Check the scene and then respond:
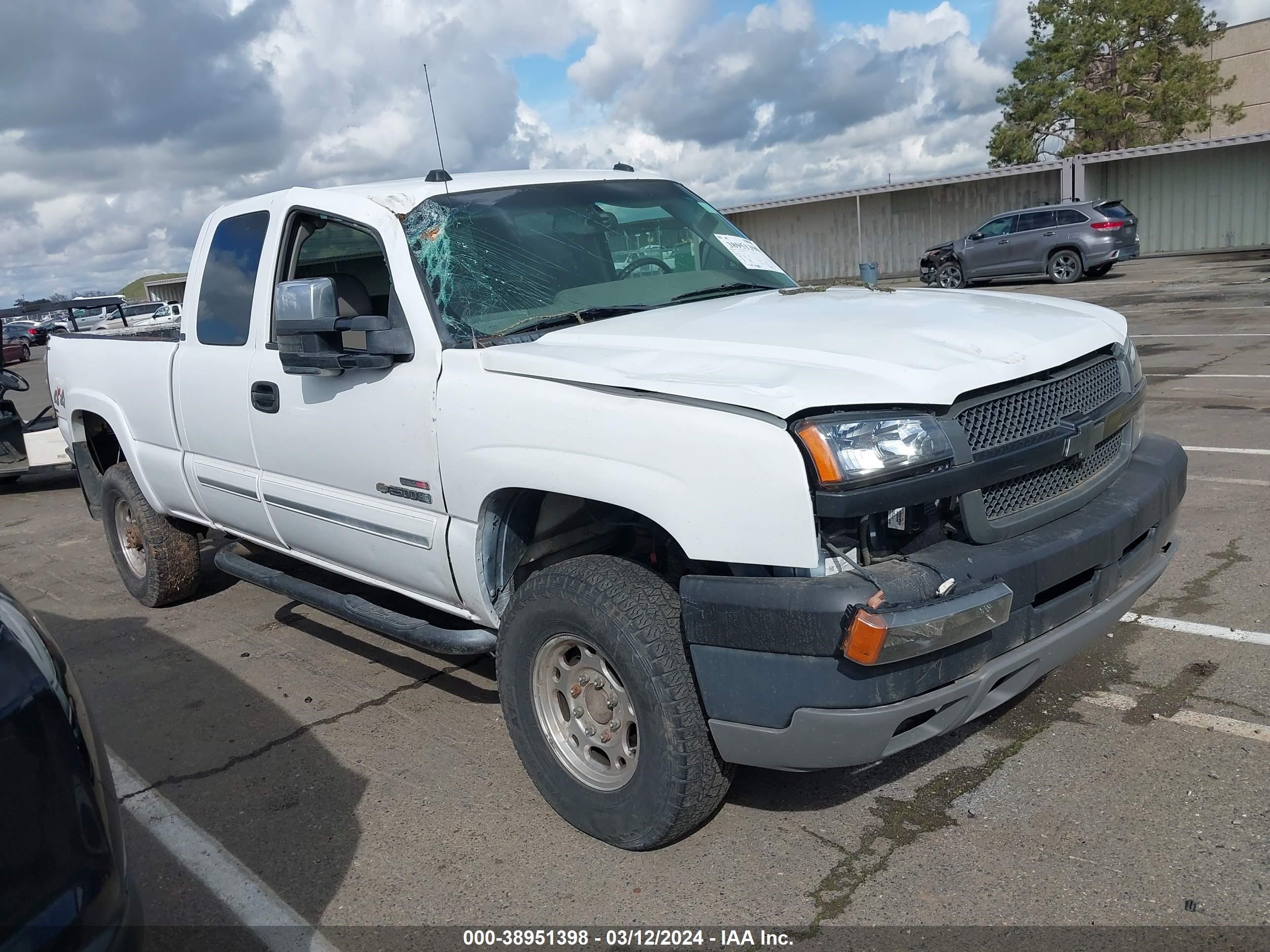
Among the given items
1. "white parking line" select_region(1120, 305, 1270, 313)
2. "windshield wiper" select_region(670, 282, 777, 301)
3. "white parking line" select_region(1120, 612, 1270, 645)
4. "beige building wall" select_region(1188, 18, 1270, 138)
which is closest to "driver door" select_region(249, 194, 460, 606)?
"windshield wiper" select_region(670, 282, 777, 301)

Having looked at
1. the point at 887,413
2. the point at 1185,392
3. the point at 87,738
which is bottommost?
the point at 1185,392

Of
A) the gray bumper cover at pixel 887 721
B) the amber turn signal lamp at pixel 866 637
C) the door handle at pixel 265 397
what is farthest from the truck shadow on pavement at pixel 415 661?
the amber turn signal lamp at pixel 866 637

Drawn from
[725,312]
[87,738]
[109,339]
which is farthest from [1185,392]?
[87,738]

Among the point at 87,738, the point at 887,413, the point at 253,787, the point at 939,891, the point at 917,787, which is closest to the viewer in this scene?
the point at 87,738

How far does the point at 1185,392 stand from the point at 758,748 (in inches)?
331

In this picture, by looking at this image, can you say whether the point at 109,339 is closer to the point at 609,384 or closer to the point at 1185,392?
the point at 609,384

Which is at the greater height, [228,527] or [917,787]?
[228,527]

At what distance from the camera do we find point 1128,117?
38844 millimetres

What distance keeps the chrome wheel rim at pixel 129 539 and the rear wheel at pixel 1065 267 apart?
21.3 m

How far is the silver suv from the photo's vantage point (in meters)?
22.1

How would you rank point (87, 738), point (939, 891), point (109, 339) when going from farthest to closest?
point (109, 339) < point (939, 891) < point (87, 738)

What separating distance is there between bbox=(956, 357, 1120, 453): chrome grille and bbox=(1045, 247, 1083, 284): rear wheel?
842 inches

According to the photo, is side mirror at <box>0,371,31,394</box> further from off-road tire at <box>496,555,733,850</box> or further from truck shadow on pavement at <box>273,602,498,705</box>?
off-road tire at <box>496,555,733,850</box>

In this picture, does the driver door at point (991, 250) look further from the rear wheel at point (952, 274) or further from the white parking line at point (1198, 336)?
the white parking line at point (1198, 336)
